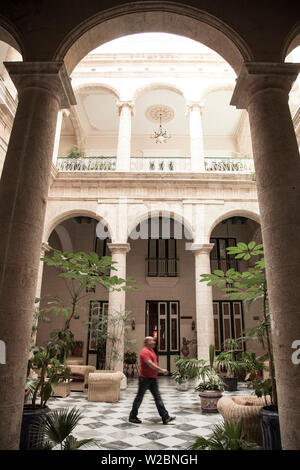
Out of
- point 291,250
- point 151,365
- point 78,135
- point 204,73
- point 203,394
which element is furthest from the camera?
point 78,135

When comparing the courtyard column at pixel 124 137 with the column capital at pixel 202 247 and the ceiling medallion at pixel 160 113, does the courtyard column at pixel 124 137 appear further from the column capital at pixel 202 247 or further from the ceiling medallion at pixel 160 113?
the column capital at pixel 202 247

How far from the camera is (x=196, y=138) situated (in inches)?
448

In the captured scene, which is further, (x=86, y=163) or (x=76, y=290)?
(x=76, y=290)

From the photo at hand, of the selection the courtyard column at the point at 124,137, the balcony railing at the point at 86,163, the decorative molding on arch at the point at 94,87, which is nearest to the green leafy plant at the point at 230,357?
the courtyard column at the point at 124,137

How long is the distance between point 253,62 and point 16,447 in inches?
178

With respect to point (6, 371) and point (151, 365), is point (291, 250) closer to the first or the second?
point (6, 371)

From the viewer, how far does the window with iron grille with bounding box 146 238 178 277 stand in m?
14.5

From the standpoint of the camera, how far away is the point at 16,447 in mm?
2705

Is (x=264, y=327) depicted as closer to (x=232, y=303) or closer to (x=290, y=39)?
(x=290, y=39)

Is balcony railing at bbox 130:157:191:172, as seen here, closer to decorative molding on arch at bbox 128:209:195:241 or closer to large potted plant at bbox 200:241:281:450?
decorative molding on arch at bbox 128:209:195:241

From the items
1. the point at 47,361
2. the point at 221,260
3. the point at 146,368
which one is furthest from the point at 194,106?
the point at 47,361

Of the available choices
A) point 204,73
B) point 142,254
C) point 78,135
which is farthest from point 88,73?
point 142,254

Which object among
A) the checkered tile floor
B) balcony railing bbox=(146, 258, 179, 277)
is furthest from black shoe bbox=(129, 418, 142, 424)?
balcony railing bbox=(146, 258, 179, 277)

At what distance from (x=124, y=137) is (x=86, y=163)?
1647mm
